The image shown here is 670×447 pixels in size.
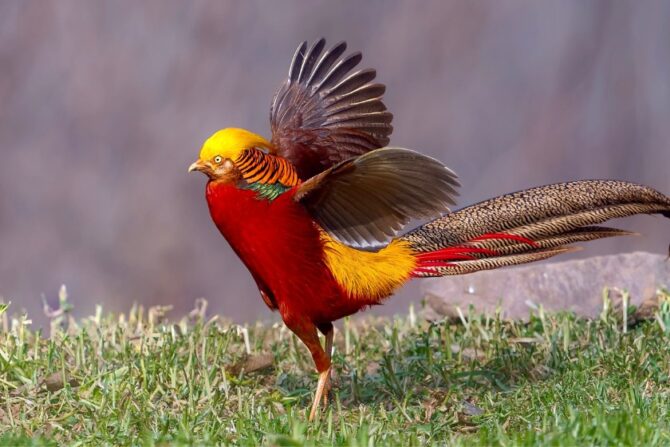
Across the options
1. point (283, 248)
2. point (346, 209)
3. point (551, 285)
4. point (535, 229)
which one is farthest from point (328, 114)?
point (551, 285)

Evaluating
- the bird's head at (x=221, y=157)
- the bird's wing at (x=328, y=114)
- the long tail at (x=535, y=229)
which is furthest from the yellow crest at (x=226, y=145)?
the long tail at (x=535, y=229)

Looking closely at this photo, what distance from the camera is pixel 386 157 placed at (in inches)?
161

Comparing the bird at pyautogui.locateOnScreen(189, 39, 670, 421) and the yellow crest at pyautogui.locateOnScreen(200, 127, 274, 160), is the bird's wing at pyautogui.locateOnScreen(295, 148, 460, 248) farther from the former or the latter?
the yellow crest at pyautogui.locateOnScreen(200, 127, 274, 160)

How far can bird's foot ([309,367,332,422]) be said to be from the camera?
4434mm

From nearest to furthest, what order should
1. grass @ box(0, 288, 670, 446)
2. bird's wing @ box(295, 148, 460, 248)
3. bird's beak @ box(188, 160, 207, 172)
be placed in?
grass @ box(0, 288, 670, 446) < bird's wing @ box(295, 148, 460, 248) < bird's beak @ box(188, 160, 207, 172)

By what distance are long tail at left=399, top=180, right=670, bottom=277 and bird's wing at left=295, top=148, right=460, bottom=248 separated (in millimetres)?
324

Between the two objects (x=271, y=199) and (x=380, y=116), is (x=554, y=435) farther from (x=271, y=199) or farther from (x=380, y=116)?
(x=380, y=116)

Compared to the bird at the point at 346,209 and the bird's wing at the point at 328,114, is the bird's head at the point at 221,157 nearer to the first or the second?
the bird at the point at 346,209

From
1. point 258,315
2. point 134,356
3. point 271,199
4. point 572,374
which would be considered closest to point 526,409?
point 572,374

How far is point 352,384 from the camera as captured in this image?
16.3 ft

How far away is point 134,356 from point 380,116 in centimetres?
156

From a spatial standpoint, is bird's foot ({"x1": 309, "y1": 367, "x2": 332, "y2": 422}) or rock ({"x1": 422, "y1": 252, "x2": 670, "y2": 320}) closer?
bird's foot ({"x1": 309, "y1": 367, "x2": 332, "y2": 422})

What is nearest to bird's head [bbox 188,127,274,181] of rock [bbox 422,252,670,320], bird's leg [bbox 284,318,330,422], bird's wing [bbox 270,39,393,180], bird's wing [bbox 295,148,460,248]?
bird's wing [bbox 295,148,460,248]

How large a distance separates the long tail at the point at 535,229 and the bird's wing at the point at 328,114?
1.59 feet
